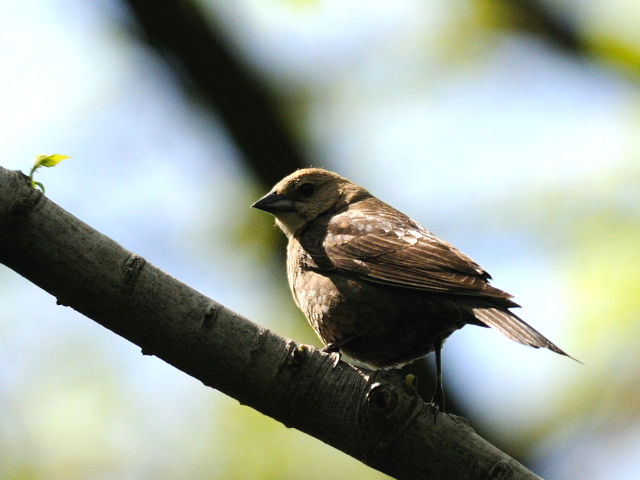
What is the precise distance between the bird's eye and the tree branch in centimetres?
285

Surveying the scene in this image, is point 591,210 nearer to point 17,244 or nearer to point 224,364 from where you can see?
point 224,364

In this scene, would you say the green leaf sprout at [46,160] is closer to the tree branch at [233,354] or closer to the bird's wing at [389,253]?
the tree branch at [233,354]

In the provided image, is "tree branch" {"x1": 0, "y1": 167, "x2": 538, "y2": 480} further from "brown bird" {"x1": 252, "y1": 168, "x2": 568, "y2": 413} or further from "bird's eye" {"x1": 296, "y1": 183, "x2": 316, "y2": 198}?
"bird's eye" {"x1": 296, "y1": 183, "x2": 316, "y2": 198}

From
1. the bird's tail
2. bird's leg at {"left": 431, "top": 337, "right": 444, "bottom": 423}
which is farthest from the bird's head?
the bird's tail

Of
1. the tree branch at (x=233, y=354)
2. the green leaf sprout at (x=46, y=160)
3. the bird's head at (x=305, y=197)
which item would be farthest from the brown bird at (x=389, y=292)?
the green leaf sprout at (x=46, y=160)

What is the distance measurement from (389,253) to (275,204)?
1.34 metres

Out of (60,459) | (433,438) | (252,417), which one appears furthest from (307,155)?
(433,438)

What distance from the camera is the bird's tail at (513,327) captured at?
3301 millimetres

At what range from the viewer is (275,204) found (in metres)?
5.52

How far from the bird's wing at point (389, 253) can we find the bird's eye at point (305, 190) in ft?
0.91

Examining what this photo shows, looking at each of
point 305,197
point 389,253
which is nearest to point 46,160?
point 389,253

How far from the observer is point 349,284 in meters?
4.37

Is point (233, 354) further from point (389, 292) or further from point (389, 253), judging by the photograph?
point (389, 253)

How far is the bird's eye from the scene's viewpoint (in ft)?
18.6
